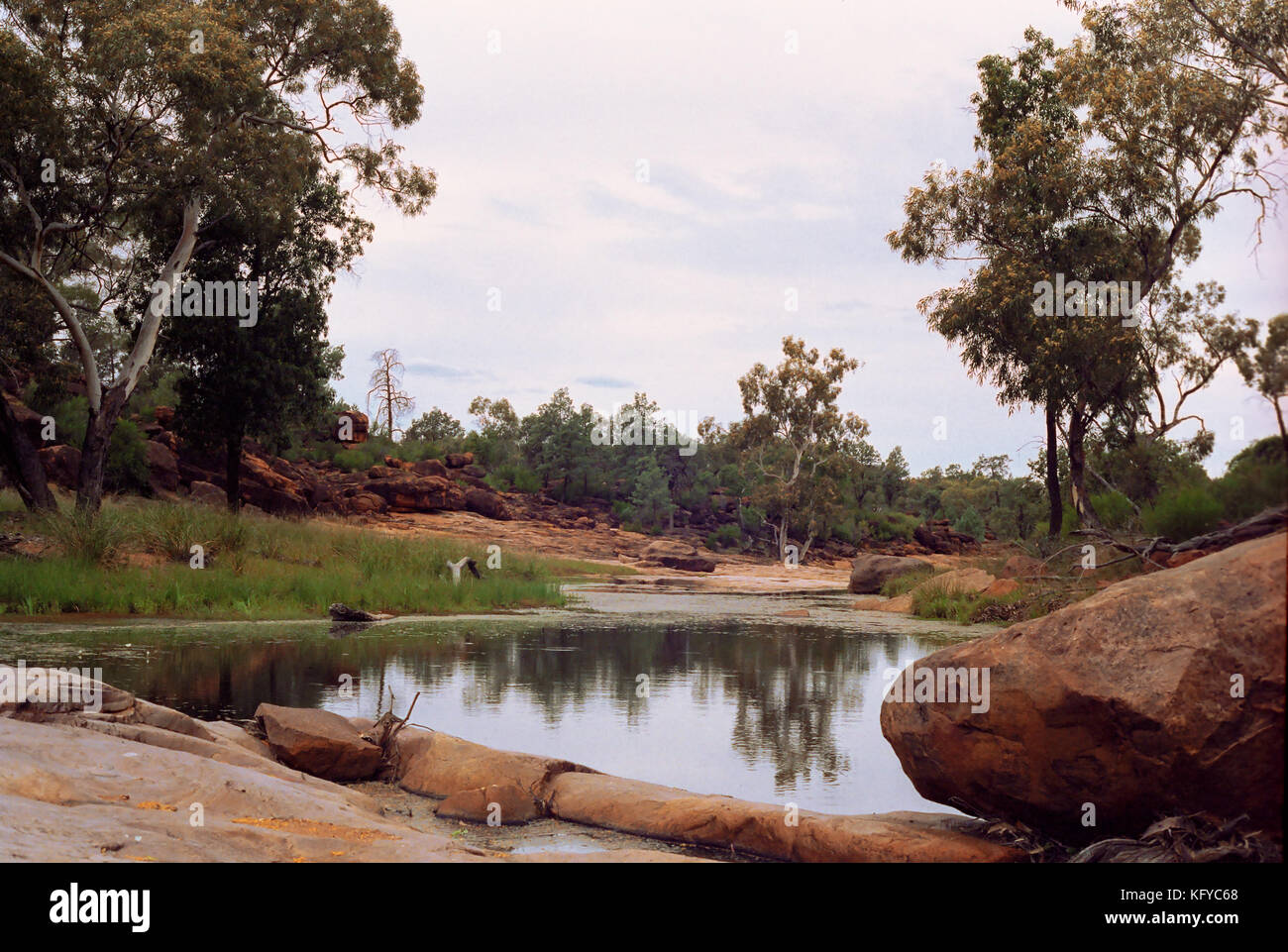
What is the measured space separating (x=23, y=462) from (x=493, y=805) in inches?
709

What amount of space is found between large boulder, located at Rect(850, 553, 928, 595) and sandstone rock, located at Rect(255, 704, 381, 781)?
27.5 metres

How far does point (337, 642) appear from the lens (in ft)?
41.1

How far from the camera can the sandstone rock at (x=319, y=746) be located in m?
6.12

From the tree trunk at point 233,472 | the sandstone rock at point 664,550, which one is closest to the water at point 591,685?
the tree trunk at point 233,472

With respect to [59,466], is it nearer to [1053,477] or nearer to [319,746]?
[319,746]

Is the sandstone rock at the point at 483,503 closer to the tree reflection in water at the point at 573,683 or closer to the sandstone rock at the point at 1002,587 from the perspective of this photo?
the sandstone rock at the point at 1002,587

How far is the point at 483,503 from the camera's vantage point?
42.8m

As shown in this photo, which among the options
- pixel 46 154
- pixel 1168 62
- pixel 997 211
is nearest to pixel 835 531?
pixel 997 211

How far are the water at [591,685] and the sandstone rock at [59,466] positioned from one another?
16.7 meters

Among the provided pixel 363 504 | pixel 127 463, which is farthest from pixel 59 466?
pixel 363 504

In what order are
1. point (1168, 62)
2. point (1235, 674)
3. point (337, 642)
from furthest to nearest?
1. point (1168, 62)
2. point (337, 642)
3. point (1235, 674)

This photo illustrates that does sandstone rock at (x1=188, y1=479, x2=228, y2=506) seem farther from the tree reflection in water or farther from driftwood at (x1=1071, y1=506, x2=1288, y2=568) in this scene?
driftwood at (x1=1071, y1=506, x2=1288, y2=568)
